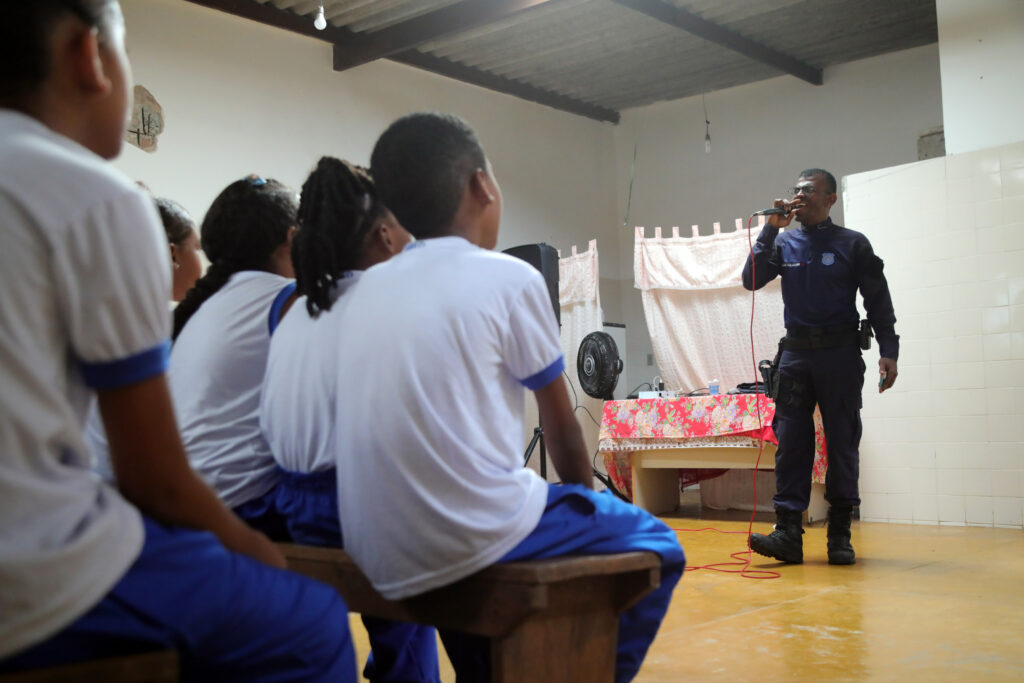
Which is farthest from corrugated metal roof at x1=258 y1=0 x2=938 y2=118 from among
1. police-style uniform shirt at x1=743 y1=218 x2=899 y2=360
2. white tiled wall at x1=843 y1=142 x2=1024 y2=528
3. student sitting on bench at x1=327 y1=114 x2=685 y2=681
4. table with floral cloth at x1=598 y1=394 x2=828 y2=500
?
student sitting on bench at x1=327 y1=114 x2=685 y2=681

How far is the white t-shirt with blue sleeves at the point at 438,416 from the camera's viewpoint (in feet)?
4.29

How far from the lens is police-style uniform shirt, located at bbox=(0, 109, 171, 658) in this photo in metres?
0.78

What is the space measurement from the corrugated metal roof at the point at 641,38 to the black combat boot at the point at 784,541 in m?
4.34

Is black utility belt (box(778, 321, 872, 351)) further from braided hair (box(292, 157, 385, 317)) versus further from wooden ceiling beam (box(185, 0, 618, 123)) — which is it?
wooden ceiling beam (box(185, 0, 618, 123))

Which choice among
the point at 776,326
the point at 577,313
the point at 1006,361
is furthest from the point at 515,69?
the point at 1006,361

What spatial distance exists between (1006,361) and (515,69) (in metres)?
5.07

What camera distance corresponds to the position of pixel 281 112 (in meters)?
6.80

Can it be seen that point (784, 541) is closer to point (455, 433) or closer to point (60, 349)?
point (455, 433)

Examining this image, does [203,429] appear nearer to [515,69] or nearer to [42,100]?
[42,100]

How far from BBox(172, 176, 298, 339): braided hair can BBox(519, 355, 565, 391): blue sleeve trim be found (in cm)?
81

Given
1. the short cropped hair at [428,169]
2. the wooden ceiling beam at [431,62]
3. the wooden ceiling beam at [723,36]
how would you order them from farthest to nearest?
the wooden ceiling beam at [723,36], the wooden ceiling beam at [431,62], the short cropped hair at [428,169]

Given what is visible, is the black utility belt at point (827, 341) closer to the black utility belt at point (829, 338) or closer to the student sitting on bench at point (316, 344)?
the black utility belt at point (829, 338)

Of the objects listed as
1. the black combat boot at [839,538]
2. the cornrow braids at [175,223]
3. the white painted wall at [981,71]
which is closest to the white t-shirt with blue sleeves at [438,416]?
the cornrow braids at [175,223]

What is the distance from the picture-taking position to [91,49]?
0.88 meters
